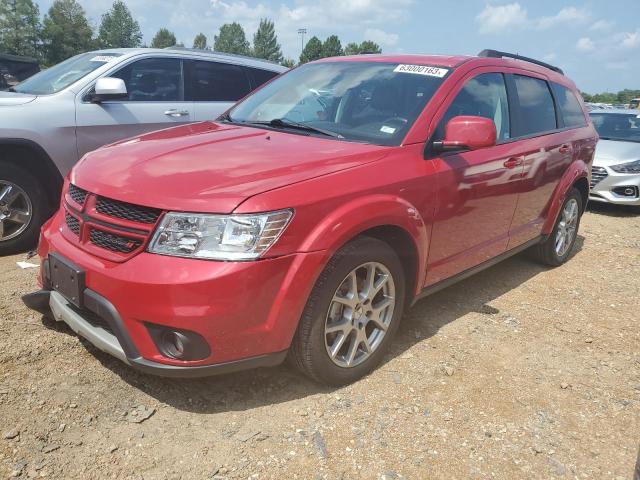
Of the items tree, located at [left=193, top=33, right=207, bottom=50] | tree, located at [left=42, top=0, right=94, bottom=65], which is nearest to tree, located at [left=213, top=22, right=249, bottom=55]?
tree, located at [left=193, top=33, right=207, bottom=50]

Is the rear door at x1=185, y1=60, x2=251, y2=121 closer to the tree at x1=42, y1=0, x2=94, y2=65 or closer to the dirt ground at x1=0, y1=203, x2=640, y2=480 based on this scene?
the dirt ground at x1=0, y1=203, x2=640, y2=480

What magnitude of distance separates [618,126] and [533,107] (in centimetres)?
631

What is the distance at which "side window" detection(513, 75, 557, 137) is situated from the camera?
4031mm

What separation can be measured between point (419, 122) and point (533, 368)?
1.59 meters

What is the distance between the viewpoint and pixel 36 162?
4438 millimetres

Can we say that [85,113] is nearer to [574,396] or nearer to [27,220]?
[27,220]

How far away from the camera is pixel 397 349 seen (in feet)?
10.8

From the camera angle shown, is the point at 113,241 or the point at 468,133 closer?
the point at 113,241

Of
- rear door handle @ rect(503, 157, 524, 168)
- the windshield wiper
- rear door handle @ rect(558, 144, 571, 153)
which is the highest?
the windshield wiper

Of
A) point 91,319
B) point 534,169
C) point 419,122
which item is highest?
point 419,122

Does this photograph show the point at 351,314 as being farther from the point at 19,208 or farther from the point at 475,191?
the point at 19,208

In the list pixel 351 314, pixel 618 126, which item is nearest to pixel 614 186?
pixel 618 126

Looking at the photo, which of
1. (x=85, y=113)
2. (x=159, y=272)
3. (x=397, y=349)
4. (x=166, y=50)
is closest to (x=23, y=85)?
(x=85, y=113)

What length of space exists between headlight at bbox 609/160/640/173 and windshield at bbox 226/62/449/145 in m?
5.90
